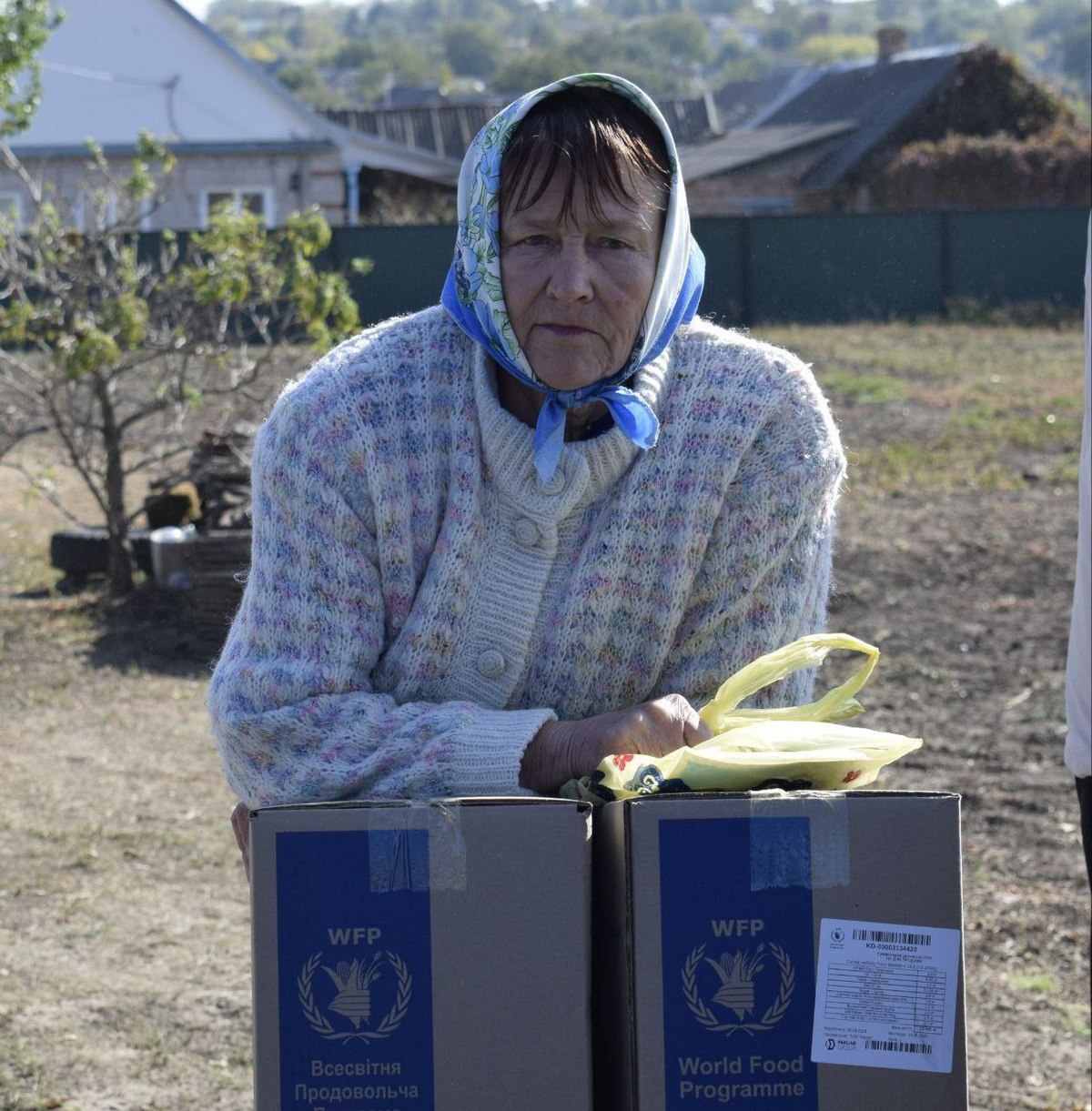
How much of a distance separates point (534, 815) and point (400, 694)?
576mm

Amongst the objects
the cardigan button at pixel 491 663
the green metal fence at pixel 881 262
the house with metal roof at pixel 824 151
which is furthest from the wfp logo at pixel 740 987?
the house with metal roof at pixel 824 151

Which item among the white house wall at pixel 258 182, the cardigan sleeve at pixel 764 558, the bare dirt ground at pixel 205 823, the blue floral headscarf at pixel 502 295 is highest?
the white house wall at pixel 258 182

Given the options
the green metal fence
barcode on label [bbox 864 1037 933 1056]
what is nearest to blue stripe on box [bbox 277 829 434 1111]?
barcode on label [bbox 864 1037 933 1056]

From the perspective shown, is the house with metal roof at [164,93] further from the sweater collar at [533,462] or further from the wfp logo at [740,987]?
the wfp logo at [740,987]

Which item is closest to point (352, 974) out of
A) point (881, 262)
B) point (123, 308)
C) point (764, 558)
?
point (764, 558)

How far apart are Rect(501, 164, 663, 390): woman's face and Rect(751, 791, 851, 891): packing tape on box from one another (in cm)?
74

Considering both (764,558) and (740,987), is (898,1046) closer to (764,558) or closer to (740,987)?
(740,987)

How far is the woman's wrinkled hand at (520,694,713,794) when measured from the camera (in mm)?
2062

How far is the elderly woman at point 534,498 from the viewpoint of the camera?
84.4 inches

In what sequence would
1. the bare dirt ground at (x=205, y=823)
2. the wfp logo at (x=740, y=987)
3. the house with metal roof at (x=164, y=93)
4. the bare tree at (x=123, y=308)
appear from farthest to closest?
the house with metal roof at (x=164, y=93)
the bare tree at (x=123, y=308)
the bare dirt ground at (x=205, y=823)
the wfp logo at (x=740, y=987)

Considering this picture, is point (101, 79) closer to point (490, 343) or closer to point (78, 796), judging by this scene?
point (78, 796)

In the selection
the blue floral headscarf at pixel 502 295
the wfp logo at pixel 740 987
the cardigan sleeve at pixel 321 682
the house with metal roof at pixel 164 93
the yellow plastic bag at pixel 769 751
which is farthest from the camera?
the house with metal roof at pixel 164 93

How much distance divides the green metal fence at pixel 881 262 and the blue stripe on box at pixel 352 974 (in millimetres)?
17425

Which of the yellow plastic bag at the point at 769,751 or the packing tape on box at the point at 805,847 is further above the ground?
the yellow plastic bag at the point at 769,751
